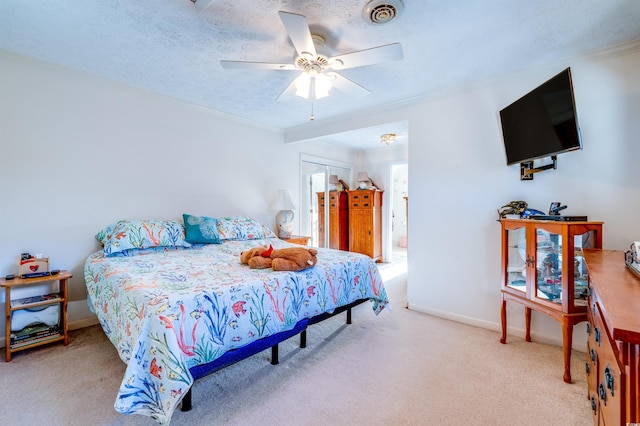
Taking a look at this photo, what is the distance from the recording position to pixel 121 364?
2.12 meters

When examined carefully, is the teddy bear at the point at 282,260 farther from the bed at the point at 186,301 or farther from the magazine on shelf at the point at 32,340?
the magazine on shelf at the point at 32,340

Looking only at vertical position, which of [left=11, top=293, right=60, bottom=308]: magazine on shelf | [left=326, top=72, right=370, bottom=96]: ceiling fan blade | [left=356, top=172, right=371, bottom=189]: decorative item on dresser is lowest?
[left=11, top=293, right=60, bottom=308]: magazine on shelf

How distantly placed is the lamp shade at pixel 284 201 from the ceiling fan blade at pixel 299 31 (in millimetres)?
2497

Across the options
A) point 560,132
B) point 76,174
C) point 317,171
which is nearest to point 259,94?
point 76,174

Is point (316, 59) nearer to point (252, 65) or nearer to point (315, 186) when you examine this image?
point (252, 65)

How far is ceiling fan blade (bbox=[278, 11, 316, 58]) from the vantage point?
1.55 m

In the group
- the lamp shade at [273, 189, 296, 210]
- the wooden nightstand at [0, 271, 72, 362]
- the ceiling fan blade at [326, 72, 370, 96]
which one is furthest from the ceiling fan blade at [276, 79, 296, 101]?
the wooden nightstand at [0, 271, 72, 362]

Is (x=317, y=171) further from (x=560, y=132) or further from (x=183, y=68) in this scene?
(x=560, y=132)

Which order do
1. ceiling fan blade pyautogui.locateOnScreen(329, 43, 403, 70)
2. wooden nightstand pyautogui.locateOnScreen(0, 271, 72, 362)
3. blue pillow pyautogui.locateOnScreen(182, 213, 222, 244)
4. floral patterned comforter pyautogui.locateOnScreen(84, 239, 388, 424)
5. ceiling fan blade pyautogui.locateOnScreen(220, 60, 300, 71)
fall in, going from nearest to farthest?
floral patterned comforter pyautogui.locateOnScreen(84, 239, 388, 424), ceiling fan blade pyautogui.locateOnScreen(329, 43, 403, 70), ceiling fan blade pyautogui.locateOnScreen(220, 60, 300, 71), wooden nightstand pyautogui.locateOnScreen(0, 271, 72, 362), blue pillow pyautogui.locateOnScreen(182, 213, 222, 244)

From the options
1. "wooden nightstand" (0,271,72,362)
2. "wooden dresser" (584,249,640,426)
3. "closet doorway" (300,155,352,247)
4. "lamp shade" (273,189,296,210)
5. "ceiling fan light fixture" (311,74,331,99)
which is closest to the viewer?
"wooden dresser" (584,249,640,426)

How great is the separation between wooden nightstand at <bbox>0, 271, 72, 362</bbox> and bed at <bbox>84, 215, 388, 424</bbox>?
0.24 meters

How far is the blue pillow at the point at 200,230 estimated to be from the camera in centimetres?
313

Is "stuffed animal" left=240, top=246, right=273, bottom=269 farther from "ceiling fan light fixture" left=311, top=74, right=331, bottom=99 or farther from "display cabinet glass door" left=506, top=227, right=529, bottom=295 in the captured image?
"display cabinet glass door" left=506, top=227, right=529, bottom=295

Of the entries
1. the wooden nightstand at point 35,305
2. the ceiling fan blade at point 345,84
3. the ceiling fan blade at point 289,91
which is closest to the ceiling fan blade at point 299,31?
the ceiling fan blade at point 345,84
